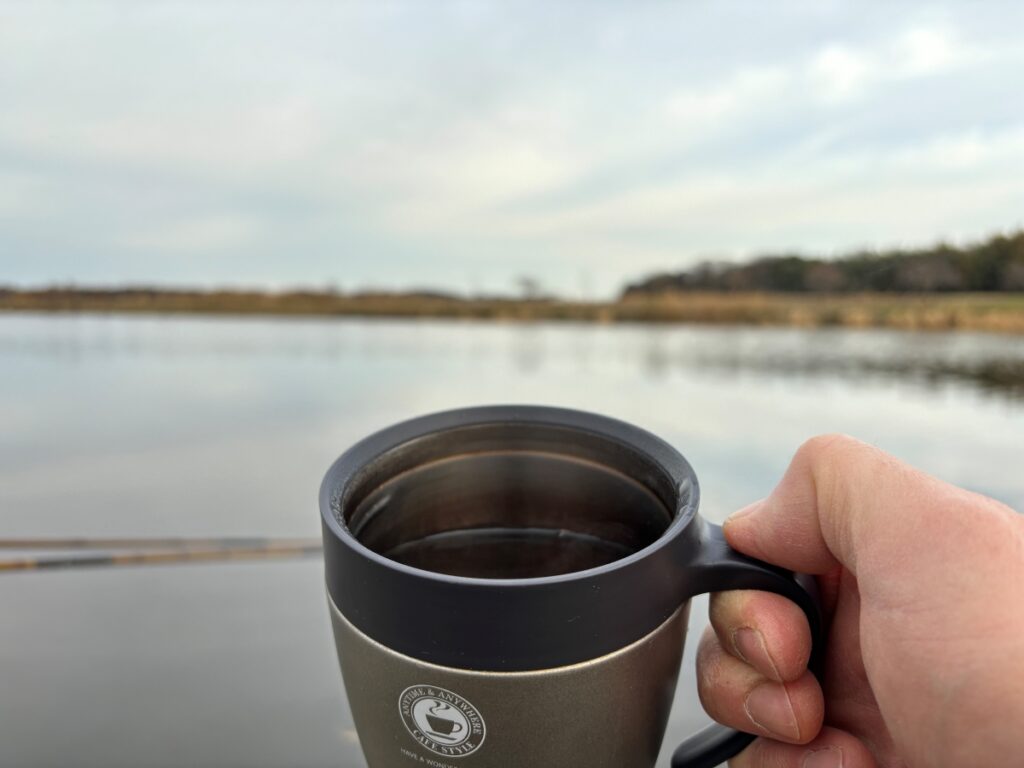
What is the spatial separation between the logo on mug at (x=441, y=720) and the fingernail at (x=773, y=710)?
16 centimetres

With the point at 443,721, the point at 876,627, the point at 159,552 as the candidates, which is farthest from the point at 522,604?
the point at 159,552

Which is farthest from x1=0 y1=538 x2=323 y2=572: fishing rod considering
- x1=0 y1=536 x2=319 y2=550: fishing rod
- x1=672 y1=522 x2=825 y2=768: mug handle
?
x1=672 y1=522 x2=825 y2=768: mug handle

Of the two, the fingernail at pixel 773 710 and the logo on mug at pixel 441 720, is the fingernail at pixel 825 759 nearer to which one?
the fingernail at pixel 773 710

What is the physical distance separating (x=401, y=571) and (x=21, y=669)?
1.00 ft

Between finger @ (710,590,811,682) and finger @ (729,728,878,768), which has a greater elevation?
finger @ (710,590,811,682)

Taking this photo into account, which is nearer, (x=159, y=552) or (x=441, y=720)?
(x=441, y=720)

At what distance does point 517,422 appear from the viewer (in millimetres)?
329

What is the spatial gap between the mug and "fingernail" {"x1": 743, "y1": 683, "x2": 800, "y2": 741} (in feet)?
0.07

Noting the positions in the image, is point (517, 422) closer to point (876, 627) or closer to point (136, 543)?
point (876, 627)

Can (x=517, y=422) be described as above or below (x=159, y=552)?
above

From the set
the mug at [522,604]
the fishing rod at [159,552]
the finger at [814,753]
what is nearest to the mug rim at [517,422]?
the mug at [522,604]

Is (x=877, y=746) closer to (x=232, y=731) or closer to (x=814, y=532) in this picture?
(x=814, y=532)

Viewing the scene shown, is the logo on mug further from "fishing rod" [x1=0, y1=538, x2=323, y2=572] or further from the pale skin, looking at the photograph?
"fishing rod" [x1=0, y1=538, x2=323, y2=572]

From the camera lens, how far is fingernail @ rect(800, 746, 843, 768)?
1.09ft
